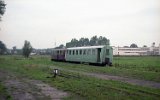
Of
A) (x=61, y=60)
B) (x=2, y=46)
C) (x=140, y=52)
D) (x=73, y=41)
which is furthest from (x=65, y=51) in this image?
(x=140, y=52)

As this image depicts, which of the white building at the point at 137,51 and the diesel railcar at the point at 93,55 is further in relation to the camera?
the white building at the point at 137,51

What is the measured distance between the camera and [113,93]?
1345cm

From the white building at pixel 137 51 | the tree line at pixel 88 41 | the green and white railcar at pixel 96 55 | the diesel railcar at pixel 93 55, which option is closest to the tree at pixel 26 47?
the diesel railcar at pixel 93 55

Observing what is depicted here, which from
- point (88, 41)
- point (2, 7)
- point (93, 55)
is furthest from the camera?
point (88, 41)

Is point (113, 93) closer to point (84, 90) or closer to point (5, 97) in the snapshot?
point (84, 90)

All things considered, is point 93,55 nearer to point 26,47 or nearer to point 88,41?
point 26,47

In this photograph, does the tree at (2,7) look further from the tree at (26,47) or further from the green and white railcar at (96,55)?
the tree at (26,47)

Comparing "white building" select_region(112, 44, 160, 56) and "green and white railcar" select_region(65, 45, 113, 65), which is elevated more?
"white building" select_region(112, 44, 160, 56)

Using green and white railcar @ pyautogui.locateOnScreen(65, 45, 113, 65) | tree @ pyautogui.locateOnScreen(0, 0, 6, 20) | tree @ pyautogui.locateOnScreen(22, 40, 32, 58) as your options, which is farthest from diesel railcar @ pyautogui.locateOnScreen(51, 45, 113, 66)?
tree @ pyautogui.locateOnScreen(22, 40, 32, 58)

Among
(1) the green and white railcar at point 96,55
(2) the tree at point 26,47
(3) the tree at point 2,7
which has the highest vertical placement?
(3) the tree at point 2,7

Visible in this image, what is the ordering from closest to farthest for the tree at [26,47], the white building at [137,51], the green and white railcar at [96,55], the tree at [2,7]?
the green and white railcar at [96,55], the tree at [2,7], the tree at [26,47], the white building at [137,51]

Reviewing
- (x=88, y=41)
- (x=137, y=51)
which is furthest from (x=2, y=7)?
(x=137, y=51)

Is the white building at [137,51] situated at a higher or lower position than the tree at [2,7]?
lower

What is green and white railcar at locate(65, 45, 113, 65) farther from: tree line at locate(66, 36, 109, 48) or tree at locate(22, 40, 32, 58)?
tree line at locate(66, 36, 109, 48)
